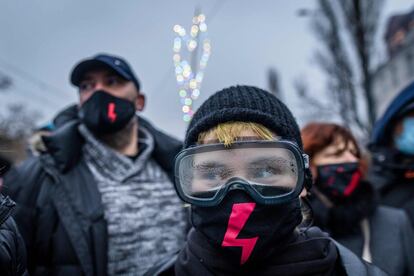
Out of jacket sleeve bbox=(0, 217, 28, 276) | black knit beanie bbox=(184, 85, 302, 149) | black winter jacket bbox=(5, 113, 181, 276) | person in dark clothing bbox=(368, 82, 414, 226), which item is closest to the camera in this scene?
jacket sleeve bbox=(0, 217, 28, 276)

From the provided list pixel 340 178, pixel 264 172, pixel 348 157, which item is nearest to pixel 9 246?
pixel 264 172

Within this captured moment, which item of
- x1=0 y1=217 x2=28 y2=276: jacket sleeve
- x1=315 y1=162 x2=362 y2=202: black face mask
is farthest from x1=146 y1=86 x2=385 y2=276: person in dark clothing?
x1=315 y1=162 x2=362 y2=202: black face mask

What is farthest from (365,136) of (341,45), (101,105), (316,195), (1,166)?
(1,166)

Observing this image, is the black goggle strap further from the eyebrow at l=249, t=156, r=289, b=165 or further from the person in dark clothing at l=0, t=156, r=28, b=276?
the person in dark clothing at l=0, t=156, r=28, b=276

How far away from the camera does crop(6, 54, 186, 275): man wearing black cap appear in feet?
7.38

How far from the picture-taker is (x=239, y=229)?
156 centimetres

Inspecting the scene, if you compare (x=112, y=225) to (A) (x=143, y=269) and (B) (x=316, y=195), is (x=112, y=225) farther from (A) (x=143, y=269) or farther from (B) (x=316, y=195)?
(B) (x=316, y=195)

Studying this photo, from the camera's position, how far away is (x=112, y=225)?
2.37 m

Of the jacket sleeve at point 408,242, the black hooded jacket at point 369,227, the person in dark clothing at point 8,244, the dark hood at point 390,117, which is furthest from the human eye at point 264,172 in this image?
the dark hood at point 390,117

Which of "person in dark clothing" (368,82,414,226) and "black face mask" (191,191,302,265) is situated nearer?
Answer: "black face mask" (191,191,302,265)

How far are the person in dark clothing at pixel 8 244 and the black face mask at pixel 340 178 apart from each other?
6.43 feet

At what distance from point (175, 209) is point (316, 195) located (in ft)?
3.21

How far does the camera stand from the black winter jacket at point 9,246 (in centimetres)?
133

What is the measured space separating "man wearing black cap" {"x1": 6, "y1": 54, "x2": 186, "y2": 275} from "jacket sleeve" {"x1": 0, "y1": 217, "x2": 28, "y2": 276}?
0.75 metres
